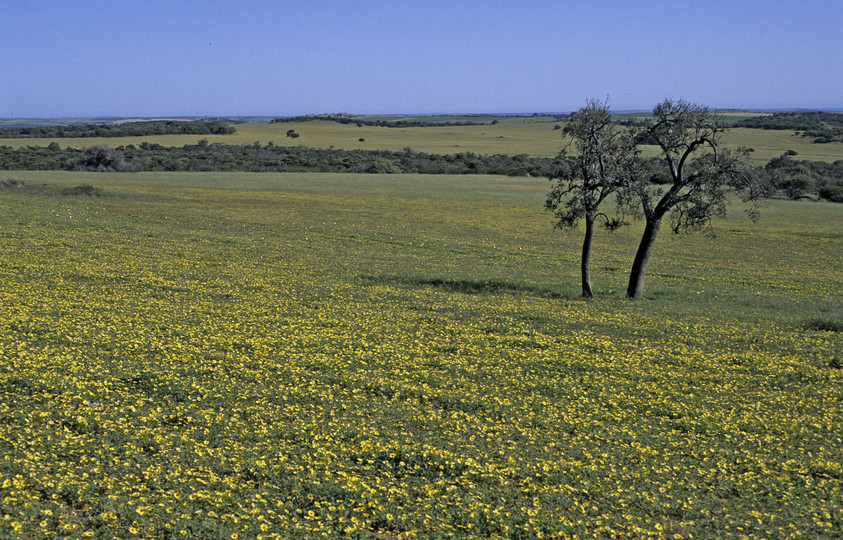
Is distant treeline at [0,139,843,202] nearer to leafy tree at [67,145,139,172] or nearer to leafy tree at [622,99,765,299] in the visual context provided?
leafy tree at [67,145,139,172]

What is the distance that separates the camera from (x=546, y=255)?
1695 inches

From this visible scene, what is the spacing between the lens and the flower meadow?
9789 millimetres

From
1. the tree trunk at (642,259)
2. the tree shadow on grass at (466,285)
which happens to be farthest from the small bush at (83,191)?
the tree trunk at (642,259)

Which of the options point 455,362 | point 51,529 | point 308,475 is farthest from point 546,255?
point 51,529

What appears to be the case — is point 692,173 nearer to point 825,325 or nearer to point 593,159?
point 593,159

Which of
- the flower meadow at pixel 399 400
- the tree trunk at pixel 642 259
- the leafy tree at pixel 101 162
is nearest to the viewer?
the flower meadow at pixel 399 400

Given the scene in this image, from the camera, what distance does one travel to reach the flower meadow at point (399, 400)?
979 centimetres

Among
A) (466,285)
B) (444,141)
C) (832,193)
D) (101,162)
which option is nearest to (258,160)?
(101,162)

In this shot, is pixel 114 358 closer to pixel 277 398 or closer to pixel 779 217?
pixel 277 398

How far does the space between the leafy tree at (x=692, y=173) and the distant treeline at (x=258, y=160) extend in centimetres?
6403

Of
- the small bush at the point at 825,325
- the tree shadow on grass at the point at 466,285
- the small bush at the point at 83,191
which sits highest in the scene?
the small bush at the point at 83,191

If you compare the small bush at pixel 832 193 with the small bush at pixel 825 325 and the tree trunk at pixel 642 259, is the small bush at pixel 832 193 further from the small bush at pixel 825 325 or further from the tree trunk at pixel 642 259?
the small bush at pixel 825 325

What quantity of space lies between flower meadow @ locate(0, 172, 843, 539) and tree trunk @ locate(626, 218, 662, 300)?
4.61ft

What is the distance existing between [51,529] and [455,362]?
10.8 meters
